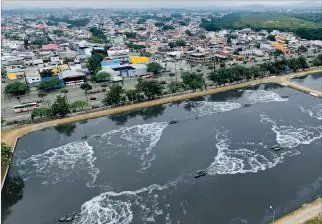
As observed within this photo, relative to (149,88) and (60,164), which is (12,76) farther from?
(60,164)

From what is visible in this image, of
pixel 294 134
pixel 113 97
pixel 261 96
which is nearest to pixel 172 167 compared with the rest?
pixel 294 134

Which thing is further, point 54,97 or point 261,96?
point 54,97

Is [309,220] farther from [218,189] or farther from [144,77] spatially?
[144,77]

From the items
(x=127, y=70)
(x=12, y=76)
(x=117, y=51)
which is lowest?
(x=127, y=70)

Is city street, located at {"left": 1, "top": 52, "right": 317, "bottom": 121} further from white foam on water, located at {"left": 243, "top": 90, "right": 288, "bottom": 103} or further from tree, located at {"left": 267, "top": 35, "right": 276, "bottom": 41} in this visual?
tree, located at {"left": 267, "top": 35, "right": 276, "bottom": 41}

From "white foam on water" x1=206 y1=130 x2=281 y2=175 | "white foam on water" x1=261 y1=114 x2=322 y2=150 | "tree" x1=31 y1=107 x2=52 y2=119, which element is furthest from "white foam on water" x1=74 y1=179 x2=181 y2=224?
"tree" x1=31 y1=107 x2=52 y2=119
